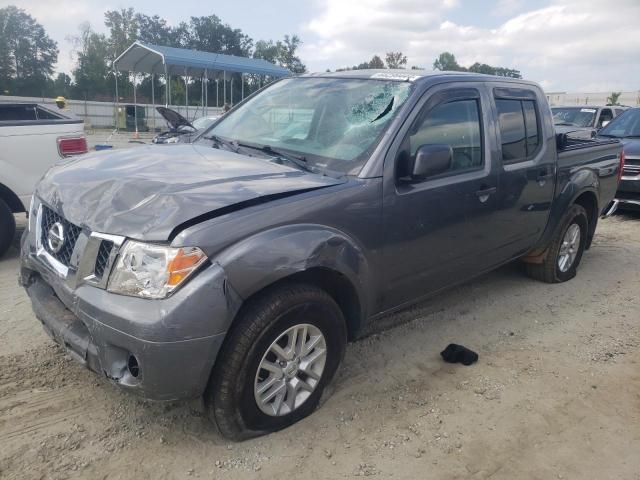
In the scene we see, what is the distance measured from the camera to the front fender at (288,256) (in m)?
2.39

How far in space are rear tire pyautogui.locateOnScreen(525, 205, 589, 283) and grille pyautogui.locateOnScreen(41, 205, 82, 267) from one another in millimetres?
4223

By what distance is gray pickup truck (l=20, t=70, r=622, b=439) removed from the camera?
7.63 feet

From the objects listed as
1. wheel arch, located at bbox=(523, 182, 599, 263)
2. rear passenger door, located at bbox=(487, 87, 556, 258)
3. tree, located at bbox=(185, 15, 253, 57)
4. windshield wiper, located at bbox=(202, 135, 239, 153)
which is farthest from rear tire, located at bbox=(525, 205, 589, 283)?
tree, located at bbox=(185, 15, 253, 57)

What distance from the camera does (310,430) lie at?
2.85 meters

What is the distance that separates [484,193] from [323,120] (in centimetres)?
129

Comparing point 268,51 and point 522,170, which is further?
point 268,51

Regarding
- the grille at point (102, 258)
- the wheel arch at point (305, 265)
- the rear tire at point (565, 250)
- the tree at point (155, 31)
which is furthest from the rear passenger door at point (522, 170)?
the tree at point (155, 31)

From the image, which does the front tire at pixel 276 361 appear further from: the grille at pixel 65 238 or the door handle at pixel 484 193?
the door handle at pixel 484 193

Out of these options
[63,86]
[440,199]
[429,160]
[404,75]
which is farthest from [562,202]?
[63,86]

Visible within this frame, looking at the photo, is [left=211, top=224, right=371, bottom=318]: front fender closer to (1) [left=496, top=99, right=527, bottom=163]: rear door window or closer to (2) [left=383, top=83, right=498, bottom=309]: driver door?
(2) [left=383, top=83, right=498, bottom=309]: driver door

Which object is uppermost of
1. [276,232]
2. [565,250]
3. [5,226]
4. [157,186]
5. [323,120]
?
[323,120]

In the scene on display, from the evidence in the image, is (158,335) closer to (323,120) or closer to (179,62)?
(323,120)

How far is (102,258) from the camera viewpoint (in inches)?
96.0

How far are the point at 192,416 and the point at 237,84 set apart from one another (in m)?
37.7
